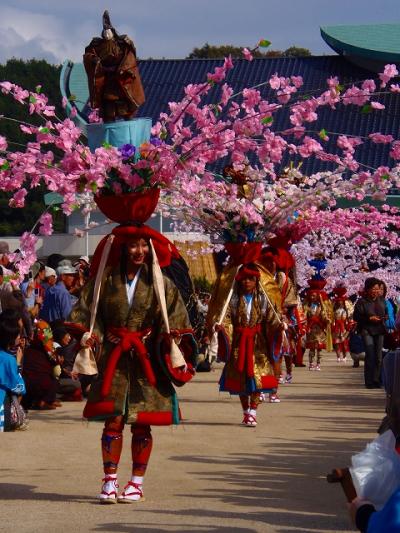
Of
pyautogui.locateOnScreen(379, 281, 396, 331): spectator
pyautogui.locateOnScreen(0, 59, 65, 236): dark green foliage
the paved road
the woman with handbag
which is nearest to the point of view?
the paved road

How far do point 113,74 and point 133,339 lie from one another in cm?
279

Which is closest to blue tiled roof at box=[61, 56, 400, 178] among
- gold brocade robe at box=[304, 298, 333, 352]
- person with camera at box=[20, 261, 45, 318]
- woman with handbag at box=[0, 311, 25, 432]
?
gold brocade robe at box=[304, 298, 333, 352]

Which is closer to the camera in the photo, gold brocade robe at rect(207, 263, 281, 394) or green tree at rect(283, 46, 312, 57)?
gold brocade robe at rect(207, 263, 281, 394)

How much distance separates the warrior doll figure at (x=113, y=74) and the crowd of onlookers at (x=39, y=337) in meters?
1.61

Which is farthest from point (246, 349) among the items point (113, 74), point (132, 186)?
point (132, 186)

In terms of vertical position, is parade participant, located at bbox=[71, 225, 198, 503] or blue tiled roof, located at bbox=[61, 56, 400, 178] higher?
blue tiled roof, located at bbox=[61, 56, 400, 178]

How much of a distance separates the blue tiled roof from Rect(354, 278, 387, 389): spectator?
25559 millimetres

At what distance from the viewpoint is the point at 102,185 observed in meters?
8.55

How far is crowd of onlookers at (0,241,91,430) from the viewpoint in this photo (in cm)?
1147

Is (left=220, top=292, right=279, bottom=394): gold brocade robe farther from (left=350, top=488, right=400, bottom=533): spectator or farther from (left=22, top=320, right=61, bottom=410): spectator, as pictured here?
(left=350, top=488, right=400, bottom=533): spectator

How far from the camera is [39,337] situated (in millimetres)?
14281

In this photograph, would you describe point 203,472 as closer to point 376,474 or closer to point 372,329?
point 376,474

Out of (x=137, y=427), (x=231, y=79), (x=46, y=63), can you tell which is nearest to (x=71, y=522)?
(x=137, y=427)

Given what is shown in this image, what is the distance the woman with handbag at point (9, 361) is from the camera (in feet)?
36.6
